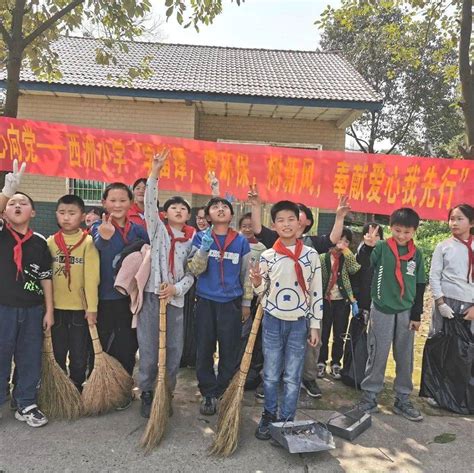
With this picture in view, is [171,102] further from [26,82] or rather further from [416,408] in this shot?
[416,408]

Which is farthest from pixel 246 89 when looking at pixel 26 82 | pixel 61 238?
pixel 61 238

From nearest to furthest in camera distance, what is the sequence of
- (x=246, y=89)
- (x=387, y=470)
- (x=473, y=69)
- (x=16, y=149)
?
(x=387, y=470) < (x=16, y=149) < (x=473, y=69) < (x=246, y=89)

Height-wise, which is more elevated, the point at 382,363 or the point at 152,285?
the point at 152,285

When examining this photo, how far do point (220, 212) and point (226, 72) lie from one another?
834 cm

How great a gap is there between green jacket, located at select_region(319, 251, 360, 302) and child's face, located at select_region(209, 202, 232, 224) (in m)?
1.30

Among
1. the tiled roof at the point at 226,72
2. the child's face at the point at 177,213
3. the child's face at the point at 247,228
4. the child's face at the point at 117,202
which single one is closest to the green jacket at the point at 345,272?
the child's face at the point at 247,228

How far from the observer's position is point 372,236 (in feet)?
12.6

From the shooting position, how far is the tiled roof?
8906mm

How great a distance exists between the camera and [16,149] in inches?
161

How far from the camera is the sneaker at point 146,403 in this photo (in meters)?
3.10

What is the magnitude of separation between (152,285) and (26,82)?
7386mm

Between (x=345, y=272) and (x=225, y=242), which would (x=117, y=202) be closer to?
(x=225, y=242)

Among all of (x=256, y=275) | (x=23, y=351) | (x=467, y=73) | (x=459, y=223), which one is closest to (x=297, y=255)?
(x=256, y=275)

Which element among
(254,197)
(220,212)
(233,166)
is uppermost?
(233,166)
